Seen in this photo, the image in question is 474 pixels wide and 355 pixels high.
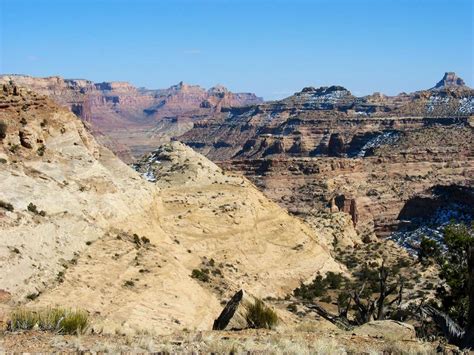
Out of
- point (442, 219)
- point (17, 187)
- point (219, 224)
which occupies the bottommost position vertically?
point (442, 219)

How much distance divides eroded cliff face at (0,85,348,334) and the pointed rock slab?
7.86 feet

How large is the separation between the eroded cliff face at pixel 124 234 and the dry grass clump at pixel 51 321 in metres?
0.56

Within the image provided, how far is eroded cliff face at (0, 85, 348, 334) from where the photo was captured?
21203 mm

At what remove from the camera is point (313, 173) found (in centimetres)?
9588

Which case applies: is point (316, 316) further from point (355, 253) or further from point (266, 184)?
point (266, 184)

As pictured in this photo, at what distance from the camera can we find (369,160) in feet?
349

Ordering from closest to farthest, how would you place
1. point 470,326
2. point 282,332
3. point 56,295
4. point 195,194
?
point 470,326 → point 282,332 → point 56,295 → point 195,194

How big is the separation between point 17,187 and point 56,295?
7.00 meters

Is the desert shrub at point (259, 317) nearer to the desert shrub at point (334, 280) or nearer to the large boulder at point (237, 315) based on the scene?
the large boulder at point (237, 315)

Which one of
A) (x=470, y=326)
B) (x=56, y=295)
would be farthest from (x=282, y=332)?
(x=56, y=295)

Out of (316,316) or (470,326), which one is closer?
(470,326)

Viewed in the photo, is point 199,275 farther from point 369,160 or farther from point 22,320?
point 369,160

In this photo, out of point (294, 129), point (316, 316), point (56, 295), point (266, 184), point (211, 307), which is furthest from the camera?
point (294, 129)

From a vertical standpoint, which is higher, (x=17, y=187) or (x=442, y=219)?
(x=17, y=187)
